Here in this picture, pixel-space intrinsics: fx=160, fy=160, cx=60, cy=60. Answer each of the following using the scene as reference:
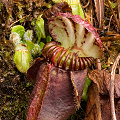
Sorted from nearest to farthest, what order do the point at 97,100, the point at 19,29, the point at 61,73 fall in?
the point at 61,73 → the point at 97,100 → the point at 19,29

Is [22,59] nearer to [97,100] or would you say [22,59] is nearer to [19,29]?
[19,29]

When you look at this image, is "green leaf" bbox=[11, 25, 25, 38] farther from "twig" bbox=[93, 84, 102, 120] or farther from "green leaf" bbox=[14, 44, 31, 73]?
"twig" bbox=[93, 84, 102, 120]

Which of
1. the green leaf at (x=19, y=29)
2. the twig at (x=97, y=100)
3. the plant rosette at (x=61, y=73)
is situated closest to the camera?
the plant rosette at (x=61, y=73)

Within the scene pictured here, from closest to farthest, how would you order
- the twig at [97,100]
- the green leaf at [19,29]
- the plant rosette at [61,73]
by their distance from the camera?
the plant rosette at [61,73] < the twig at [97,100] < the green leaf at [19,29]

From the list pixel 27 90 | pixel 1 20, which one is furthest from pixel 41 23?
pixel 27 90

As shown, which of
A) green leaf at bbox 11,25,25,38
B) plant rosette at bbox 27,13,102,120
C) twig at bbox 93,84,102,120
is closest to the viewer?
plant rosette at bbox 27,13,102,120

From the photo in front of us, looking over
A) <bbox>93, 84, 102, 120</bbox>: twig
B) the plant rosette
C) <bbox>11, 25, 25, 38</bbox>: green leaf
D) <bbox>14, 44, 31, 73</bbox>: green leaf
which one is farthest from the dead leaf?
<bbox>11, 25, 25, 38</bbox>: green leaf

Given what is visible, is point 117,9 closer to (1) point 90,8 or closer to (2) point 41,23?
(1) point 90,8

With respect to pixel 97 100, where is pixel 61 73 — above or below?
above

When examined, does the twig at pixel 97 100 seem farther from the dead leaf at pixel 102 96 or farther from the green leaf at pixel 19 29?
the green leaf at pixel 19 29

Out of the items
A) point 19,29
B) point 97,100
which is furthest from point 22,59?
point 97,100

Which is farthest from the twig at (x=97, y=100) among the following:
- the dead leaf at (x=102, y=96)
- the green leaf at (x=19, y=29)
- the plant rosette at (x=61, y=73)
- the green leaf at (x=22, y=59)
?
the green leaf at (x=19, y=29)

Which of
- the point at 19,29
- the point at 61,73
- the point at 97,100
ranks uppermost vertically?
the point at 19,29
